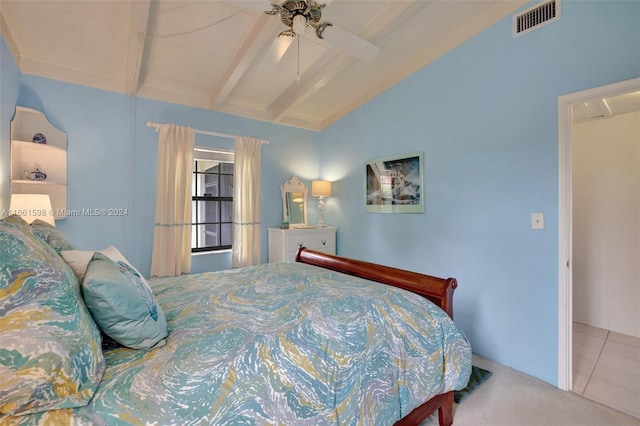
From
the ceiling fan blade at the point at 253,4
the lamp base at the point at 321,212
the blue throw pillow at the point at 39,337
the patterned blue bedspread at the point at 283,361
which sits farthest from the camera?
the lamp base at the point at 321,212

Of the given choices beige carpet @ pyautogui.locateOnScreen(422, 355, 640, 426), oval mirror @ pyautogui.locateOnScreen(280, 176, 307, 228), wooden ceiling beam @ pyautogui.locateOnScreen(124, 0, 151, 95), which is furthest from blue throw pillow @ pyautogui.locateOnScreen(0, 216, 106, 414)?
oval mirror @ pyautogui.locateOnScreen(280, 176, 307, 228)

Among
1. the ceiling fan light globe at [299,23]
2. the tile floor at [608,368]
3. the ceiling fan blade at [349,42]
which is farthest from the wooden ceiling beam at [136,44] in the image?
the tile floor at [608,368]

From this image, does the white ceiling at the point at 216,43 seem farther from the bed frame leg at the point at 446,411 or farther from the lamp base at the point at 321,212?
the bed frame leg at the point at 446,411

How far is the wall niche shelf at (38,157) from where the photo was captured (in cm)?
233

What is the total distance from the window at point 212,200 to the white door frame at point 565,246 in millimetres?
3374

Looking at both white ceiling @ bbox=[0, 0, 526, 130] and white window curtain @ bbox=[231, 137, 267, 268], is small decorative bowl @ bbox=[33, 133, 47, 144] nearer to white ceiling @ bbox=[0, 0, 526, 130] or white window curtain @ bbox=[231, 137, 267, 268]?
white ceiling @ bbox=[0, 0, 526, 130]

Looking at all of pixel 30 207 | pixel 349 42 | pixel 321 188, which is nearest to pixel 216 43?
pixel 349 42

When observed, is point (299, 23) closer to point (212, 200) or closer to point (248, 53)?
point (248, 53)

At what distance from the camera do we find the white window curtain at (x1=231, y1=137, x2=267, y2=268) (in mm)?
3627

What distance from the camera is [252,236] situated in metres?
3.70

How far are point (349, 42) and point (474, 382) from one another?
2729 millimetres

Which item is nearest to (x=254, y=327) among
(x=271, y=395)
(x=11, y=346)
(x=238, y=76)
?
(x=271, y=395)

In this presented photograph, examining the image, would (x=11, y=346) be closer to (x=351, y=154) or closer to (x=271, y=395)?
(x=271, y=395)

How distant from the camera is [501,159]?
240 cm
